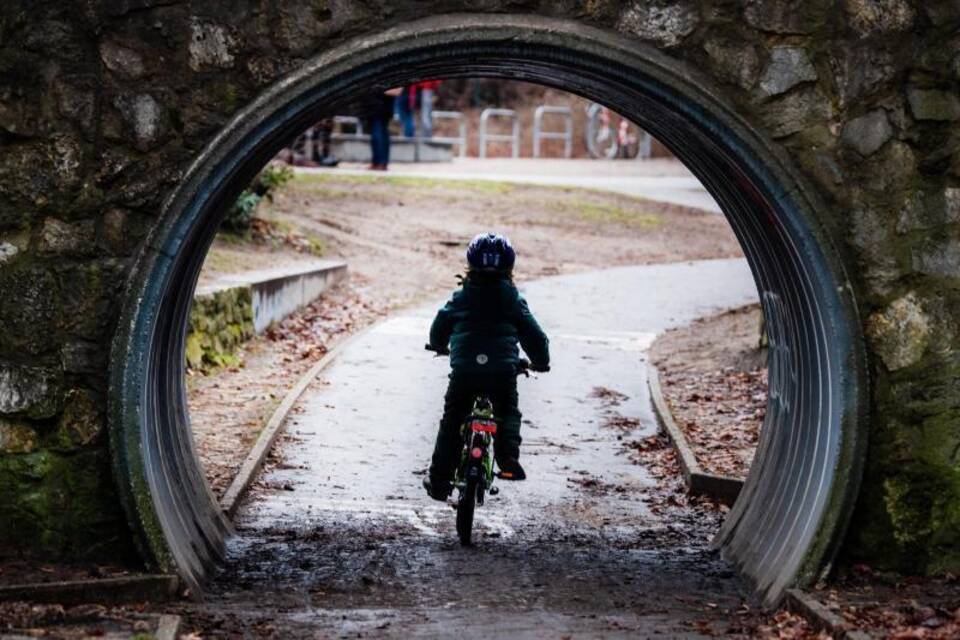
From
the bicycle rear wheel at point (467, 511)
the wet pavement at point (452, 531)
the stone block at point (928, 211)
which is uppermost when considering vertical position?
the stone block at point (928, 211)

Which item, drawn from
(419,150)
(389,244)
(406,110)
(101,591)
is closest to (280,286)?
(389,244)

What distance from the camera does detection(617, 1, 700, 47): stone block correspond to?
26.4 feet

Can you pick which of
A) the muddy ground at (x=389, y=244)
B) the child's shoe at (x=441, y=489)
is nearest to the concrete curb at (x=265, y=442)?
the muddy ground at (x=389, y=244)

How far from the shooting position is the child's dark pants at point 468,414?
9914 millimetres

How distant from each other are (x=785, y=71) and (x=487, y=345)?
2.72 m

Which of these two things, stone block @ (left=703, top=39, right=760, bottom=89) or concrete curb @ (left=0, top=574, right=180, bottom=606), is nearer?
concrete curb @ (left=0, top=574, right=180, bottom=606)

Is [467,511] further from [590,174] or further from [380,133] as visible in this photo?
[590,174]

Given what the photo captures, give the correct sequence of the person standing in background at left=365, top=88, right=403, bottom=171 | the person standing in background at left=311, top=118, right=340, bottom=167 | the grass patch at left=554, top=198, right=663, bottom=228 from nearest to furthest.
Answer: the grass patch at left=554, top=198, right=663, bottom=228 → the person standing in background at left=365, top=88, right=403, bottom=171 → the person standing in background at left=311, top=118, right=340, bottom=167

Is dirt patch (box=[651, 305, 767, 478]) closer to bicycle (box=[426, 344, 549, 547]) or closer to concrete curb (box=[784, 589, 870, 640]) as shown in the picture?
bicycle (box=[426, 344, 549, 547])

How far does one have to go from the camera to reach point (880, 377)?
27.0 ft

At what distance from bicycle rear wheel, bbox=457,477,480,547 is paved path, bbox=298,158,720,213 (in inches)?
789

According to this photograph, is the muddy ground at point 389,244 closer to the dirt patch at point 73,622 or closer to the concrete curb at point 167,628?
the dirt patch at point 73,622

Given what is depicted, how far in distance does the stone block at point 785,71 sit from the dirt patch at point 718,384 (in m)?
4.34

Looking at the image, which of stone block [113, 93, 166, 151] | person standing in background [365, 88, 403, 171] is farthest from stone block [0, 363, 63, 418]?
person standing in background [365, 88, 403, 171]
